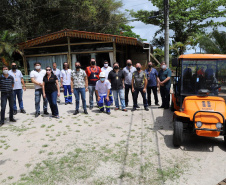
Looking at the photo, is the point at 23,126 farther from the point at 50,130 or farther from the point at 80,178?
the point at 80,178

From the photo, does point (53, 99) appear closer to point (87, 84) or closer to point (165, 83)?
point (87, 84)

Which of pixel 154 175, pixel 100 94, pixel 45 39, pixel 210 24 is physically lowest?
pixel 154 175

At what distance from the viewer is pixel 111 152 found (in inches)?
182

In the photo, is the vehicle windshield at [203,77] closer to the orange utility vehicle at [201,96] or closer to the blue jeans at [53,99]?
the orange utility vehicle at [201,96]

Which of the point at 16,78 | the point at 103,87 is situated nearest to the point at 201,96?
the point at 103,87

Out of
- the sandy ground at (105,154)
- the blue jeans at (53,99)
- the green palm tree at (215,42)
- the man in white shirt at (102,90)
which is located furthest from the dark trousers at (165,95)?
the green palm tree at (215,42)

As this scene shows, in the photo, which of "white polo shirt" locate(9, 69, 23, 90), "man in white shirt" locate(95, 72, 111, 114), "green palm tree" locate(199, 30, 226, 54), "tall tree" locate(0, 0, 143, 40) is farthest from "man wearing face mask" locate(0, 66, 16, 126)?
"green palm tree" locate(199, 30, 226, 54)

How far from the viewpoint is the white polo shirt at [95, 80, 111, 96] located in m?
7.95

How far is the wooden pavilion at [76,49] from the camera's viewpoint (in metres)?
15.0

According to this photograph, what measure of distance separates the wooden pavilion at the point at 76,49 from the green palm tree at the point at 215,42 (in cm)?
534

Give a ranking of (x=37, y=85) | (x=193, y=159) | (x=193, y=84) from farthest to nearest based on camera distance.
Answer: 1. (x=37, y=85)
2. (x=193, y=84)
3. (x=193, y=159)

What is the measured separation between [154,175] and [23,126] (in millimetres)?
4459

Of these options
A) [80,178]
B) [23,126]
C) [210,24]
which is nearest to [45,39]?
[23,126]

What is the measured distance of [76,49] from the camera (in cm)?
1612
